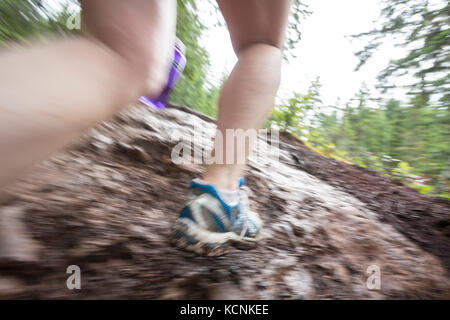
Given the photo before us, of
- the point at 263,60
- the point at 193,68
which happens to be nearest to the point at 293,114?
the point at 193,68

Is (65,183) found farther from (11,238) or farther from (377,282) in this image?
(377,282)

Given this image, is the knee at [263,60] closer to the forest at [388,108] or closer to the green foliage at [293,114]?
the forest at [388,108]

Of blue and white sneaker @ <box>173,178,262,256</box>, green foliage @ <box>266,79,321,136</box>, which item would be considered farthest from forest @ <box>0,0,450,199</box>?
blue and white sneaker @ <box>173,178,262,256</box>

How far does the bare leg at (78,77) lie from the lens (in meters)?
0.38

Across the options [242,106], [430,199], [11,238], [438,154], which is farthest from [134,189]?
[438,154]

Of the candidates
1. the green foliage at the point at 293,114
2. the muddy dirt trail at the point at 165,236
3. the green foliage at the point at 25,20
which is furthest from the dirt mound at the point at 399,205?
the green foliage at the point at 25,20

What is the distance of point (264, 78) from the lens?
0.94m

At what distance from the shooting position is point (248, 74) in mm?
930

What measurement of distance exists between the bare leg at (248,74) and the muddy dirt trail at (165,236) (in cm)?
35

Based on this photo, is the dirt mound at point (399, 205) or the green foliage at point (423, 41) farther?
the green foliage at point (423, 41)

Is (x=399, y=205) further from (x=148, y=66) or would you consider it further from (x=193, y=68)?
(x=193, y=68)

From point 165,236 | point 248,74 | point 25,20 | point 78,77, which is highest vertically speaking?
point 25,20

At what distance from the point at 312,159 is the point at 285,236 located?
2.39m

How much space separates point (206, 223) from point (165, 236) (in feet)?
0.69
